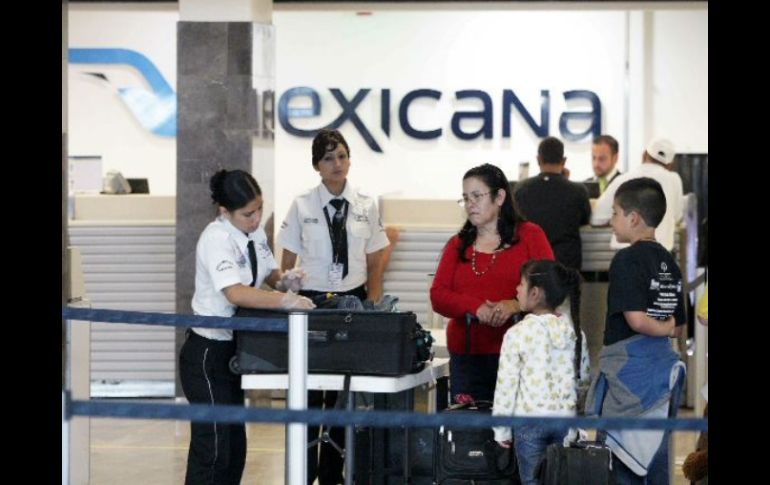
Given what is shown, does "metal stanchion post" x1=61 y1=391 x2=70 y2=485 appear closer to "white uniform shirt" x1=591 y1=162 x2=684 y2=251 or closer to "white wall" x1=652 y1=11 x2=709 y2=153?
"white uniform shirt" x1=591 y1=162 x2=684 y2=251

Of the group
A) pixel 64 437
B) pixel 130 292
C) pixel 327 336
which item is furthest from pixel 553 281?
pixel 130 292

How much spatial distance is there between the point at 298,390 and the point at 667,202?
4.23 m

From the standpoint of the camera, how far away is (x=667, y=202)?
845 centimetres

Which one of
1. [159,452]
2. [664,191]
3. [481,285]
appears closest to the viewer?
[481,285]

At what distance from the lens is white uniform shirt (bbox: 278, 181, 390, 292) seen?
21.0ft

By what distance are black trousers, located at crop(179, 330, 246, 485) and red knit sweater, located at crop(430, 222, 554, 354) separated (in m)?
0.80

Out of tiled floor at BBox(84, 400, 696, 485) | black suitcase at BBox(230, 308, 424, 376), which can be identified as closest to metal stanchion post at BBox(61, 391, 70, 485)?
black suitcase at BBox(230, 308, 424, 376)

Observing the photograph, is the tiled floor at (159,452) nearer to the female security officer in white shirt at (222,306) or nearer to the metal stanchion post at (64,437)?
the female security officer in white shirt at (222,306)

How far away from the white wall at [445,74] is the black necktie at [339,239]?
7.50 meters

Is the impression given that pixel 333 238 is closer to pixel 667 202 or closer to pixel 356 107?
pixel 667 202

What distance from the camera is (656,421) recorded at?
3.94m

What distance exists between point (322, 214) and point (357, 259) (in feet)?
0.78

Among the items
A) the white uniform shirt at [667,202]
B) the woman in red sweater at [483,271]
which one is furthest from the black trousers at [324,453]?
the white uniform shirt at [667,202]

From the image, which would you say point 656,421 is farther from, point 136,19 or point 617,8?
point 136,19
